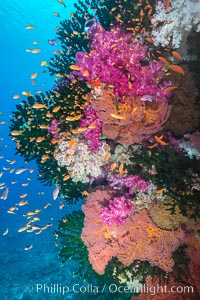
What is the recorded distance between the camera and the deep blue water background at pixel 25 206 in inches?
634

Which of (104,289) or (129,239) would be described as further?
(104,289)

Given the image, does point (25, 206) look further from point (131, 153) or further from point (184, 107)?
point (184, 107)

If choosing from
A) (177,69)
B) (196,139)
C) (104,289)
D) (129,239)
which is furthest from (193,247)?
(104,289)

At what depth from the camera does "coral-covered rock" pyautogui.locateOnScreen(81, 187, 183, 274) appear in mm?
5652

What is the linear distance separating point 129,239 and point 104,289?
291 inches

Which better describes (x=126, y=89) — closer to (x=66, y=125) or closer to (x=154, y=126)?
(x=154, y=126)

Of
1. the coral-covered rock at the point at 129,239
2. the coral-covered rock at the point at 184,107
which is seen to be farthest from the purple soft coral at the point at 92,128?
the coral-covered rock at the point at 184,107

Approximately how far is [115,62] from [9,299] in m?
15.3

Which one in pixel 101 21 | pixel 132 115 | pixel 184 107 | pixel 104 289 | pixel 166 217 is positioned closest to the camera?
pixel 132 115

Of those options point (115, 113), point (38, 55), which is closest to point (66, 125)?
point (115, 113)

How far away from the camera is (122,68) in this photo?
19.2 ft

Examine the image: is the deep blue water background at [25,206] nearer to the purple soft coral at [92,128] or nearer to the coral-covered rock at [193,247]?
the purple soft coral at [92,128]

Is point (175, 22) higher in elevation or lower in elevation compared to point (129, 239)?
higher

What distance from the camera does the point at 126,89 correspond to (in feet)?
18.2
